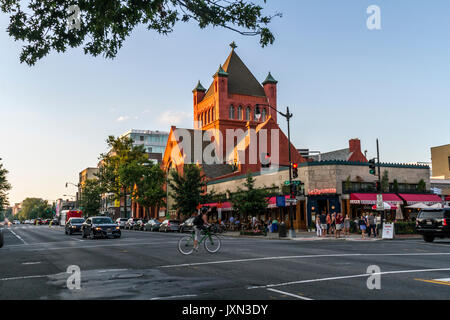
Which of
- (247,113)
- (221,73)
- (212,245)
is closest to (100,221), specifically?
(212,245)

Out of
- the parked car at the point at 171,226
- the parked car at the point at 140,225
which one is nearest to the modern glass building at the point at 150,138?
the parked car at the point at 140,225

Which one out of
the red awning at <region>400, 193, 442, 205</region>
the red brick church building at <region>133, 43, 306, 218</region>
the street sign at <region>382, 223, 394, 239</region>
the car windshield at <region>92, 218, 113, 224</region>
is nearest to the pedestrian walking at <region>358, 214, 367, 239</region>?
the street sign at <region>382, 223, 394, 239</region>

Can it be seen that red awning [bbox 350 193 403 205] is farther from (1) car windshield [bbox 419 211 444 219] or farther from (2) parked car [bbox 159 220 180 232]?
(2) parked car [bbox 159 220 180 232]

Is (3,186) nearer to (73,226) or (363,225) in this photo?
(73,226)

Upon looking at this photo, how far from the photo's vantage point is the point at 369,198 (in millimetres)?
37125

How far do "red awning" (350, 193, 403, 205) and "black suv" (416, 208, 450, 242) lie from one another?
12462 millimetres

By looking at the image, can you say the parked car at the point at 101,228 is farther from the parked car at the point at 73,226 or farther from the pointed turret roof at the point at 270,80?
the pointed turret roof at the point at 270,80

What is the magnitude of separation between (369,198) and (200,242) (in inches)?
1007

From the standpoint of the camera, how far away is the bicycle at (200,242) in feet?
51.1

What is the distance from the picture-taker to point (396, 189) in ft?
131

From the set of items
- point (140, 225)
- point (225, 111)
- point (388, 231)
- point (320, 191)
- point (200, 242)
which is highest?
point (225, 111)

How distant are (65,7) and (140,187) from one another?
184 ft

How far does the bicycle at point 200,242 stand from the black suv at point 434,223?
13983 millimetres
